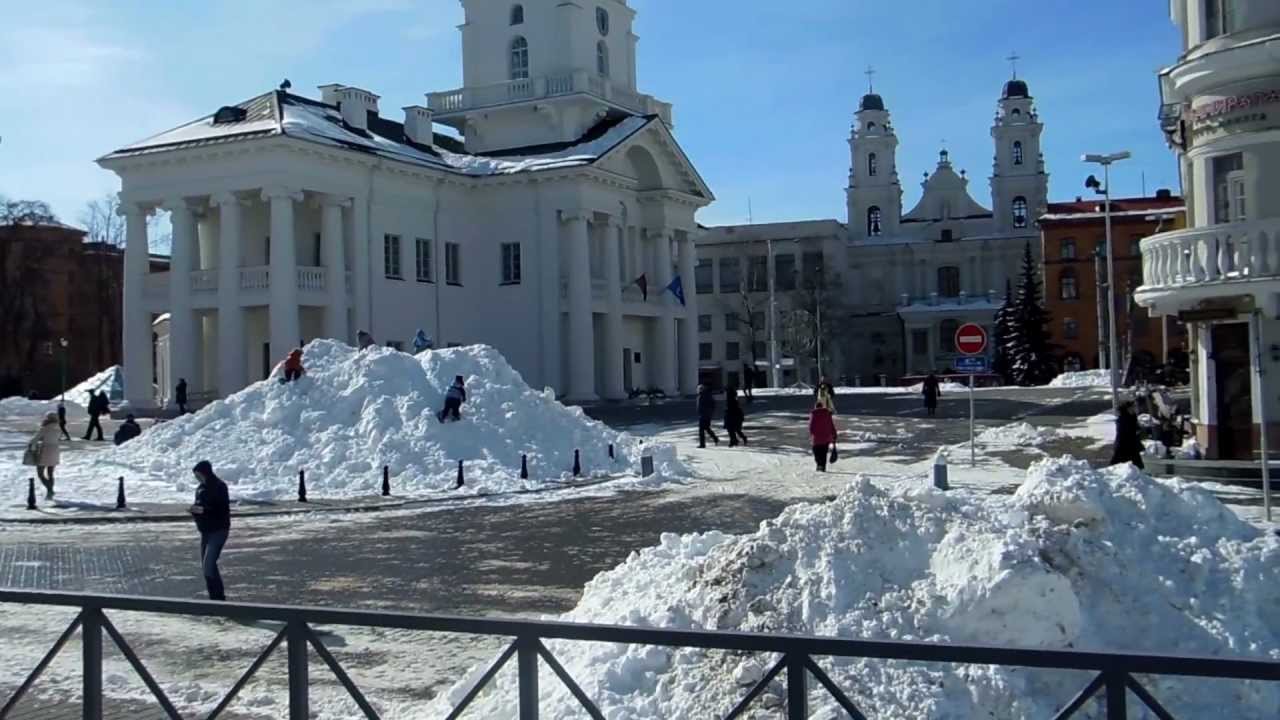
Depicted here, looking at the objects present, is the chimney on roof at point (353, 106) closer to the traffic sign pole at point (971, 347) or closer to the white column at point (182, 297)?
the white column at point (182, 297)

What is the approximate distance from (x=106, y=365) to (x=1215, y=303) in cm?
8295

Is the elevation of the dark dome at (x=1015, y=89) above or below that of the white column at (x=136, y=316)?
above

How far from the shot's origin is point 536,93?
58.8 meters

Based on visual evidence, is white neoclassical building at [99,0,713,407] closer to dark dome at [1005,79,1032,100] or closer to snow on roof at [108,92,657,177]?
snow on roof at [108,92,657,177]

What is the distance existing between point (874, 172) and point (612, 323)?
66.7 meters

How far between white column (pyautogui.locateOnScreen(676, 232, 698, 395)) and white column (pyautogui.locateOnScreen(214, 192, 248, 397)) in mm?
23666

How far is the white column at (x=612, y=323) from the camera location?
57000 millimetres

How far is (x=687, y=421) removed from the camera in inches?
1689

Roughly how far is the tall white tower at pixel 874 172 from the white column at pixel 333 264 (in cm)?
7621

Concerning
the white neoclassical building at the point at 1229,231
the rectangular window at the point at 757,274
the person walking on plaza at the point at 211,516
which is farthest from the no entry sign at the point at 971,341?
the rectangular window at the point at 757,274

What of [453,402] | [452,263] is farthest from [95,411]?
[452,263]

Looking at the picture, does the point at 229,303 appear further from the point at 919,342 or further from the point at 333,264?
the point at 919,342

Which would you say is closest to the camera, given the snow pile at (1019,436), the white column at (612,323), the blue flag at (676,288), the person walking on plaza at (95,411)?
the snow pile at (1019,436)

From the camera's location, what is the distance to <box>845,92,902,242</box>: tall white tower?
117375 millimetres
